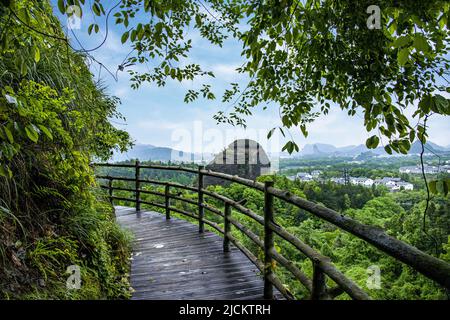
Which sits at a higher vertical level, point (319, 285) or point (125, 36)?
point (125, 36)

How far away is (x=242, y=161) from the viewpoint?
992 inches

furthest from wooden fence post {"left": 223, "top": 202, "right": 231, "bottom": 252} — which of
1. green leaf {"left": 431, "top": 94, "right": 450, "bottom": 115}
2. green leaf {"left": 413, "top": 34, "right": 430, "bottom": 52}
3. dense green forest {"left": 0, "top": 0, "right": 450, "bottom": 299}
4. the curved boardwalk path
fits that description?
green leaf {"left": 413, "top": 34, "right": 430, "bottom": 52}

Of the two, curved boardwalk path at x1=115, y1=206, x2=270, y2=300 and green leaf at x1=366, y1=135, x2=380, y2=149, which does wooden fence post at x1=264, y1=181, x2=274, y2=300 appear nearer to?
curved boardwalk path at x1=115, y1=206, x2=270, y2=300

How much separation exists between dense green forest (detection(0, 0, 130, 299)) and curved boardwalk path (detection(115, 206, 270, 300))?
0.34 meters

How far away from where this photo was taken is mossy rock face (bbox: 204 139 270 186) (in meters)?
25.1

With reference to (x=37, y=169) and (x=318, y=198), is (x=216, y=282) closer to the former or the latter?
(x=37, y=169)

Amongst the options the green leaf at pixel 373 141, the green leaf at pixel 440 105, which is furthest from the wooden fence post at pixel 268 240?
the green leaf at pixel 440 105

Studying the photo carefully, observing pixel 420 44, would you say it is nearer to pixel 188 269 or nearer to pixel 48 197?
pixel 48 197

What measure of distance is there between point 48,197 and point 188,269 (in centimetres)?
199

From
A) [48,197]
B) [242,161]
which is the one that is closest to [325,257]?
[48,197]

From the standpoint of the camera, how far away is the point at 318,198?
82.3ft

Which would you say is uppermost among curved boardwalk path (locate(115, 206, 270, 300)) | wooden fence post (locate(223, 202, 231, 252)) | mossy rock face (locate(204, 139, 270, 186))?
mossy rock face (locate(204, 139, 270, 186))
